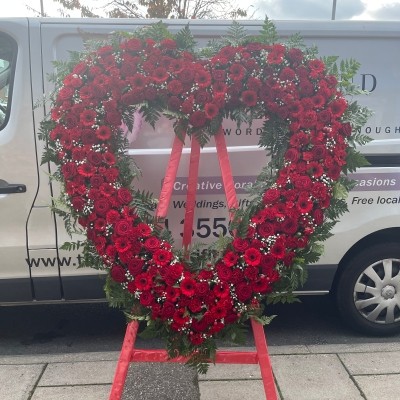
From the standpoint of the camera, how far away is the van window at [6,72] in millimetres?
3129

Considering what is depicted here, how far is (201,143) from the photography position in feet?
7.98

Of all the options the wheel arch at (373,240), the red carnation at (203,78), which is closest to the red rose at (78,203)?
the red carnation at (203,78)

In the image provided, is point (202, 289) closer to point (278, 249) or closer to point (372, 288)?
point (278, 249)

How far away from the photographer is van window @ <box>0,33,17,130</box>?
3.13 metres

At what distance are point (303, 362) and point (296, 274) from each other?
1.07 m

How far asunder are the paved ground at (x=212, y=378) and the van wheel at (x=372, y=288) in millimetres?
279

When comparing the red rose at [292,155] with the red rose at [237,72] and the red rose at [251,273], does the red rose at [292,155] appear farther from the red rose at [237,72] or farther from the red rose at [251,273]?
the red rose at [251,273]

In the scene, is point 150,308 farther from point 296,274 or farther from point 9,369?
point 9,369

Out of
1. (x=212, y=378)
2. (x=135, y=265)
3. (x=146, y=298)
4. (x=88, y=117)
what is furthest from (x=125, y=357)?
(x=88, y=117)

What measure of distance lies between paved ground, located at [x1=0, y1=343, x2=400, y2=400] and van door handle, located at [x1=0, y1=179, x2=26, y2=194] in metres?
1.09

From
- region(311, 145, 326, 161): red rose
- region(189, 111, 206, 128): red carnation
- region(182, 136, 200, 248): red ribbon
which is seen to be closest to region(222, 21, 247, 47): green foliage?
region(189, 111, 206, 128): red carnation

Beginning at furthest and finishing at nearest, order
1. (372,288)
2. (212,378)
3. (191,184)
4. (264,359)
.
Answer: (372,288) < (212,378) < (191,184) < (264,359)

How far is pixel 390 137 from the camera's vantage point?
3.34 metres

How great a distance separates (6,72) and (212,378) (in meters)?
2.25
